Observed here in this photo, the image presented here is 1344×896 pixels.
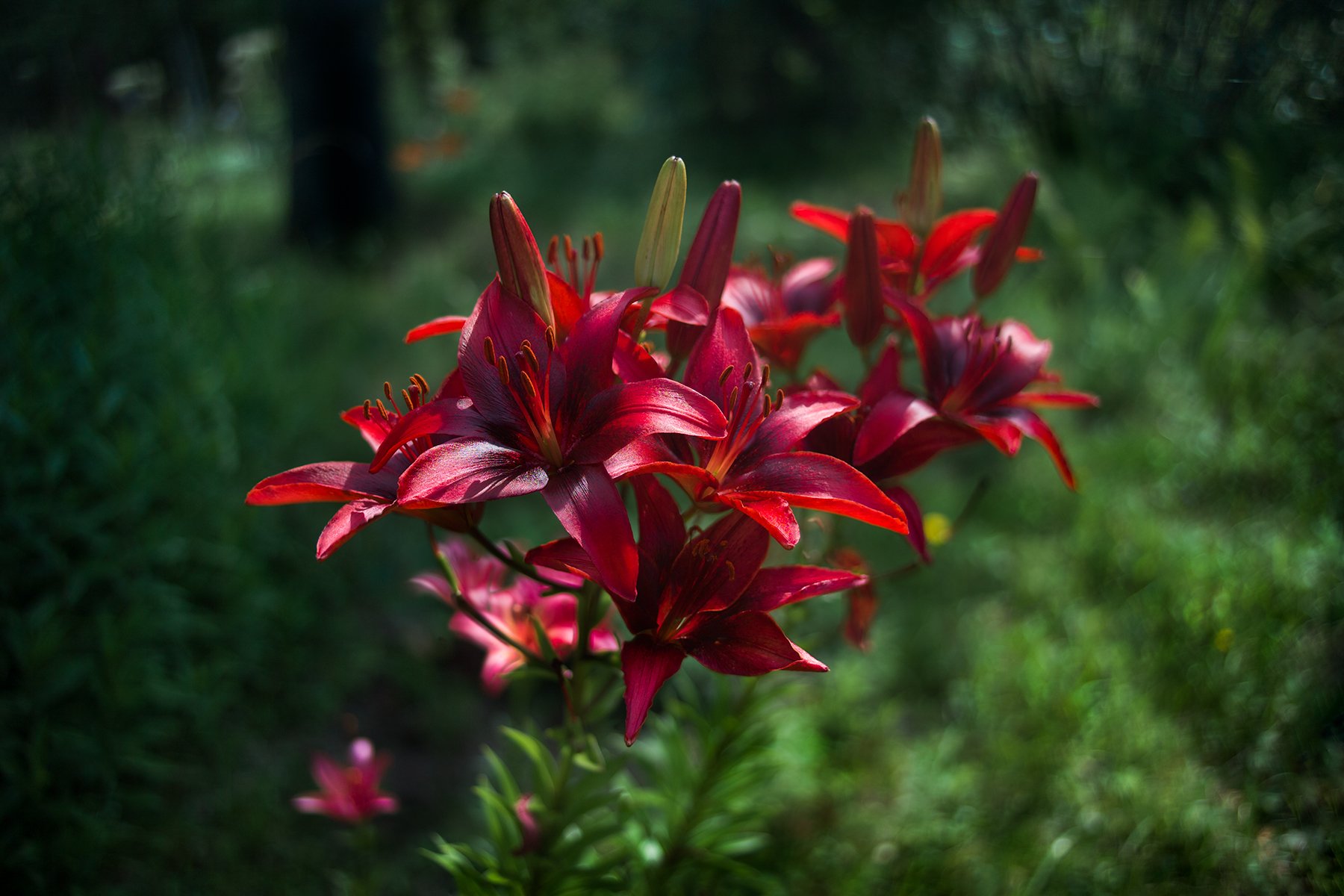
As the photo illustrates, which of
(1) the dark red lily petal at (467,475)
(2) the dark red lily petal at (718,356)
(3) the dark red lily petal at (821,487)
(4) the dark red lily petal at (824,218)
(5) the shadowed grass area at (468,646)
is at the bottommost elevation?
(5) the shadowed grass area at (468,646)

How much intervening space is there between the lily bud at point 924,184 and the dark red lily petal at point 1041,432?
32 cm

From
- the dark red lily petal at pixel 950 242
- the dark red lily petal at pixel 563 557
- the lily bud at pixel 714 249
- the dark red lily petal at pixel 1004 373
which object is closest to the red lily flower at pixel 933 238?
the dark red lily petal at pixel 950 242

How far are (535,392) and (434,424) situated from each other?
3.6 inches

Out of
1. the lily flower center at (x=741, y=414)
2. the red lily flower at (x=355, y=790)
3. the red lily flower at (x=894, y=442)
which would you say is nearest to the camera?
the lily flower center at (x=741, y=414)

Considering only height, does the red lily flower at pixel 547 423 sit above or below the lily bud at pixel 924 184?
below

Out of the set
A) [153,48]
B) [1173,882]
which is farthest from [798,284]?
[153,48]

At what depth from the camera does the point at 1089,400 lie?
0.98 m

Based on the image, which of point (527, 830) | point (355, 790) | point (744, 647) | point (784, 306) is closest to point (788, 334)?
point (784, 306)

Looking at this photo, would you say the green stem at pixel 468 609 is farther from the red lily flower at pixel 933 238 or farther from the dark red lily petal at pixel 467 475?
the red lily flower at pixel 933 238

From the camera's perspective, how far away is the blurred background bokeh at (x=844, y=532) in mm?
1625

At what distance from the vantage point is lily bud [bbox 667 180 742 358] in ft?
2.76

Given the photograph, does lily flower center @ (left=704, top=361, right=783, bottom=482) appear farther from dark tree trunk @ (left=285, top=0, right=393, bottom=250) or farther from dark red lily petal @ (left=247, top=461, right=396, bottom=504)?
dark tree trunk @ (left=285, top=0, right=393, bottom=250)

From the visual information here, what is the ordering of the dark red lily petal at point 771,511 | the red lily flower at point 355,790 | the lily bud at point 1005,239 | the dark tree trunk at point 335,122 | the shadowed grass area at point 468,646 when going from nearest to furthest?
1. the dark red lily petal at point 771,511
2. the lily bud at point 1005,239
3. the red lily flower at point 355,790
4. the shadowed grass area at point 468,646
5. the dark tree trunk at point 335,122

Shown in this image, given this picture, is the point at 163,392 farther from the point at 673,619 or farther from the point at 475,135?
the point at 475,135
